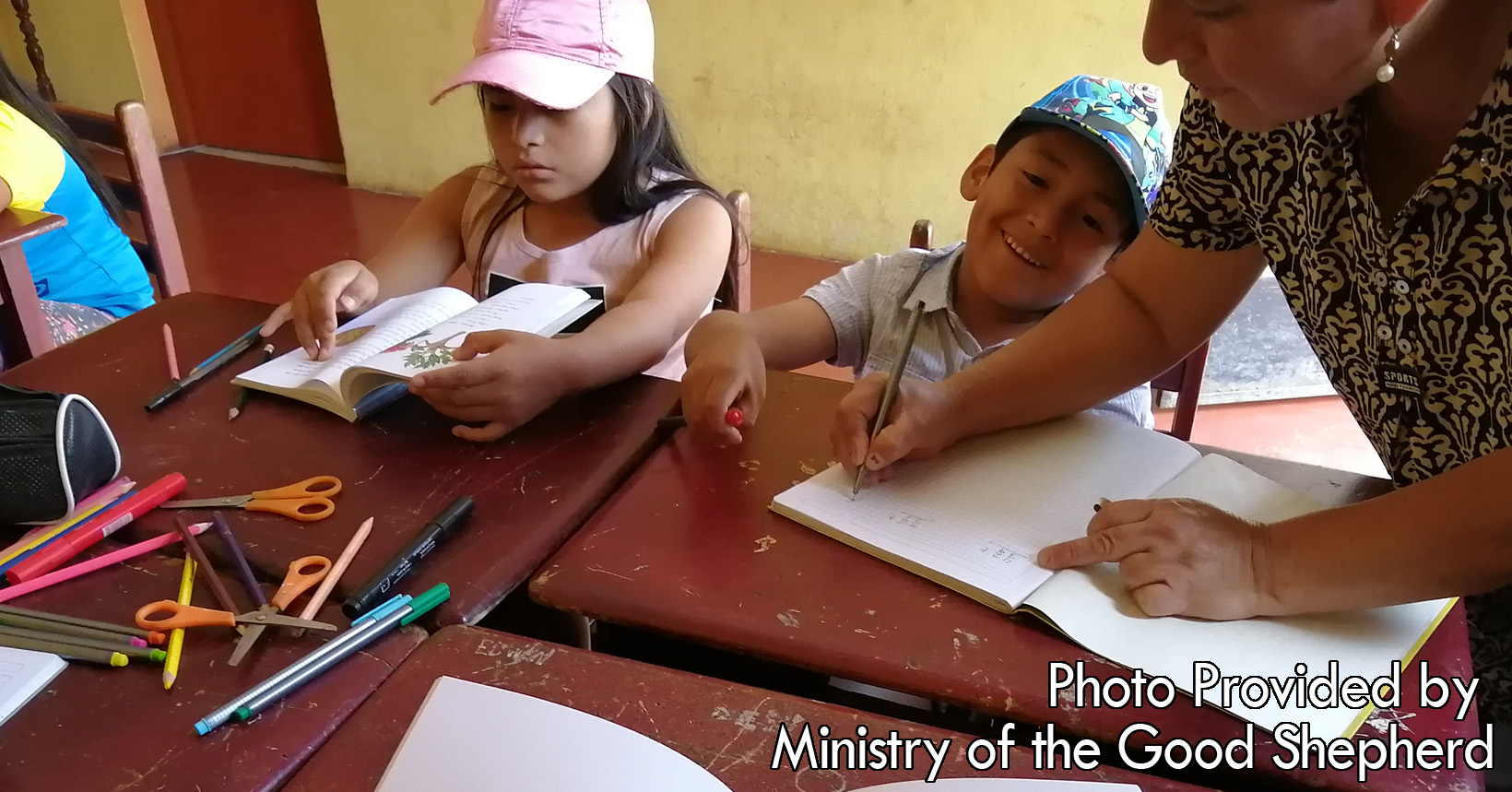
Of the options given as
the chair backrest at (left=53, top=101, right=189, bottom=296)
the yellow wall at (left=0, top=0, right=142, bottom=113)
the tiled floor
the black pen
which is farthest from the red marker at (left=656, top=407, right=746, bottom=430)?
the yellow wall at (left=0, top=0, right=142, bottom=113)

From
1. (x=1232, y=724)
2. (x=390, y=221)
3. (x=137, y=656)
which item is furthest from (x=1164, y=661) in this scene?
(x=390, y=221)

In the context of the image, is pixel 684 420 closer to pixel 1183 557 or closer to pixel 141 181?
pixel 1183 557

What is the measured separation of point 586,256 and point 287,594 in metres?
0.80

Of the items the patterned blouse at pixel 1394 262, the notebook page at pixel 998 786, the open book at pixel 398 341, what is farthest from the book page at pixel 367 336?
the patterned blouse at pixel 1394 262

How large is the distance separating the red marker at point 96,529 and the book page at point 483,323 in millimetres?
205

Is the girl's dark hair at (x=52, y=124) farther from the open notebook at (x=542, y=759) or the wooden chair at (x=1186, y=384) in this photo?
the wooden chair at (x=1186, y=384)

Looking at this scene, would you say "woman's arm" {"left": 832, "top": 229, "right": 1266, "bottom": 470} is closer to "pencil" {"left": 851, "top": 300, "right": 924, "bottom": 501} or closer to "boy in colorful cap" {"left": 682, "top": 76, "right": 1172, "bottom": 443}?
"pencil" {"left": 851, "top": 300, "right": 924, "bottom": 501}

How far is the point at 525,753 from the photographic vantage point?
53cm

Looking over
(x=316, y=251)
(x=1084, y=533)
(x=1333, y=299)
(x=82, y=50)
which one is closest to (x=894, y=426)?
(x=1084, y=533)

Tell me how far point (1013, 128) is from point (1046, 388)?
1.38ft

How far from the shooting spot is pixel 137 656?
63 cm

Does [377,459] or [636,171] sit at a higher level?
[636,171]

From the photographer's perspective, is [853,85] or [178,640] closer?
[178,640]

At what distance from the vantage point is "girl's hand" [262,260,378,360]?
1068 millimetres
